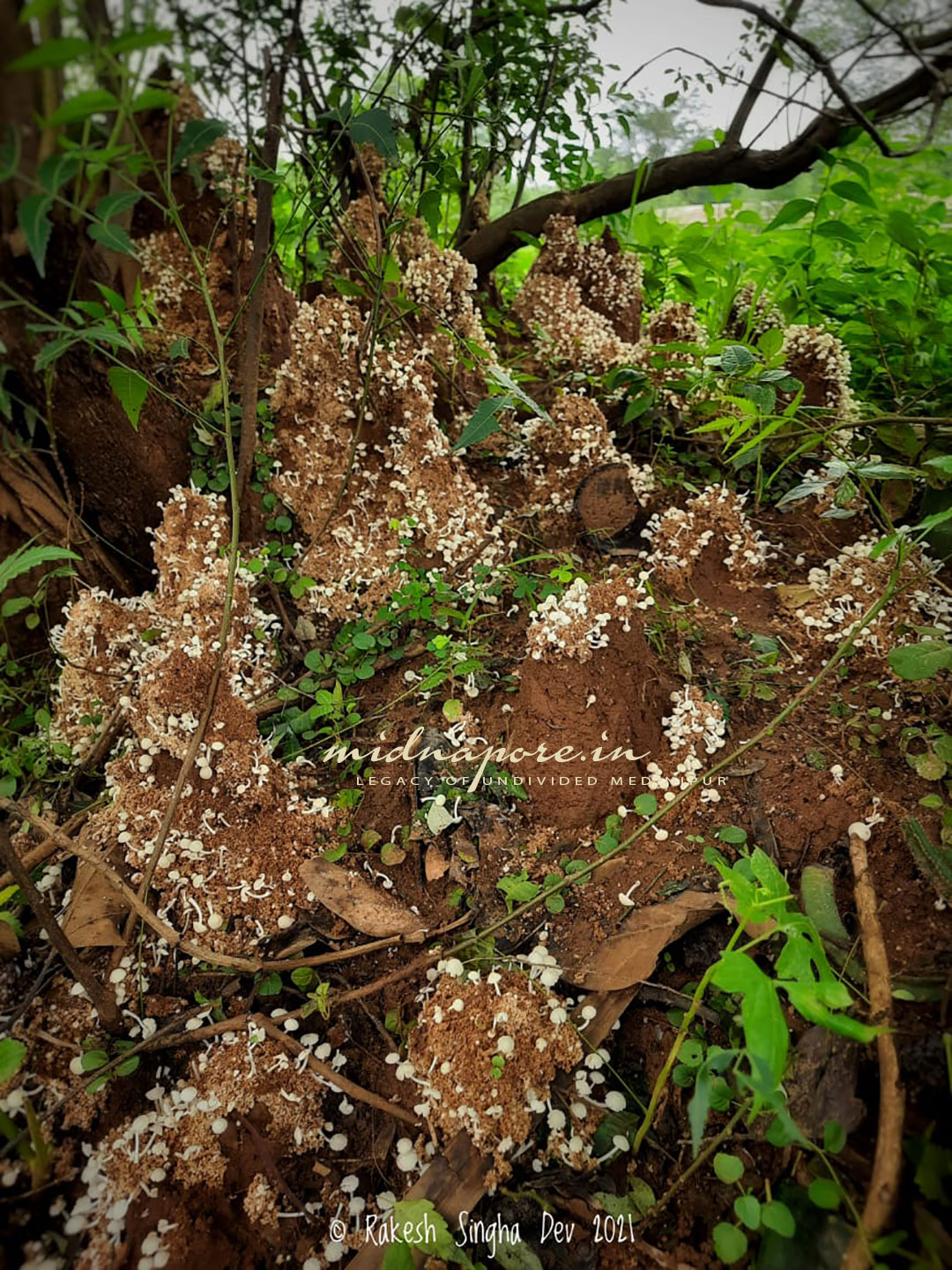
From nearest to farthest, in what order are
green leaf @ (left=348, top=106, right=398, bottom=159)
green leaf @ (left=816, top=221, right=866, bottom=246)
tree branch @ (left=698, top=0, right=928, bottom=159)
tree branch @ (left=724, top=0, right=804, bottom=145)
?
green leaf @ (left=348, top=106, right=398, bottom=159)
tree branch @ (left=698, top=0, right=928, bottom=159)
tree branch @ (left=724, top=0, right=804, bottom=145)
green leaf @ (left=816, top=221, right=866, bottom=246)

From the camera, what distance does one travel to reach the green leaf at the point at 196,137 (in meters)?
1.23

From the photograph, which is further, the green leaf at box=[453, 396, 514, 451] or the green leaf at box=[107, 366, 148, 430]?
the green leaf at box=[453, 396, 514, 451]

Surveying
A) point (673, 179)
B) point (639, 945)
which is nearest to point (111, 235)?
point (639, 945)

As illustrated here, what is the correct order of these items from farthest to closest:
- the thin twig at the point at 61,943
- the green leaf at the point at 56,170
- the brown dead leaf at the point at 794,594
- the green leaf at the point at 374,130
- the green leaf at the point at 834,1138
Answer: the brown dead leaf at the point at 794,594, the green leaf at the point at 374,130, the thin twig at the point at 61,943, the green leaf at the point at 834,1138, the green leaf at the point at 56,170

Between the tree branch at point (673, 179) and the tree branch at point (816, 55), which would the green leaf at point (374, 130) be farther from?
the tree branch at point (673, 179)

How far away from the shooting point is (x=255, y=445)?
2422 mm

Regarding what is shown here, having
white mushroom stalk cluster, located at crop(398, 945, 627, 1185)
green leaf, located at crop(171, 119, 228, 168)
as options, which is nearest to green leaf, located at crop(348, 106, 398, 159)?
green leaf, located at crop(171, 119, 228, 168)

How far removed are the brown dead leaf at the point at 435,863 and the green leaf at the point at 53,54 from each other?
5.53ft

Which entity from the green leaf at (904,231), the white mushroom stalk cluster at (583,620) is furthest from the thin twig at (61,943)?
the green leaf at (904,231)

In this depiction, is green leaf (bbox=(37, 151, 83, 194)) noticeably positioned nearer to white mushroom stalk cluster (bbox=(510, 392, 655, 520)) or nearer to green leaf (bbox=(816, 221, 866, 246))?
white mushroom stalk cluster (bbox=(510, 392, 655, 520))

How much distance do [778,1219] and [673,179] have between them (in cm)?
364

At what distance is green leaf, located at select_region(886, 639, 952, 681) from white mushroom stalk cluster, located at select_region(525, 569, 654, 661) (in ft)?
2.12

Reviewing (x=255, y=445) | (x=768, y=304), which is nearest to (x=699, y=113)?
(x=768, y=304)

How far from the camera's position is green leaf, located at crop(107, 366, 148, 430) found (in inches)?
62.4
